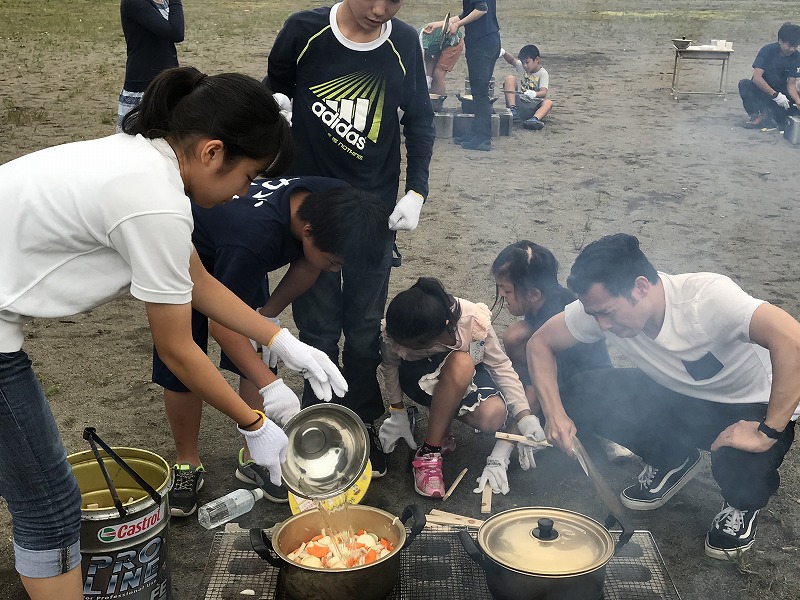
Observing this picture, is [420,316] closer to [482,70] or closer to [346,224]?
[346,224]

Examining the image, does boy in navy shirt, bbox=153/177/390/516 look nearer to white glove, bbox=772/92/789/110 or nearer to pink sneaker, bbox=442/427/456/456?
pink sneaker, bbox=442/427/456/456

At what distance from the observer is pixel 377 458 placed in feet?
13.0

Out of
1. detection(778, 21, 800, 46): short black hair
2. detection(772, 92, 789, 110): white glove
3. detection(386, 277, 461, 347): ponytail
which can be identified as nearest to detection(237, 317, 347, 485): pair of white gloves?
detection(386, 277, 461, 347): ponytail

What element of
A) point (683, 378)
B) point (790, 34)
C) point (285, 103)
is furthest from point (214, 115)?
point (790, 34)

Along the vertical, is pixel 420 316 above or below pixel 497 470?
above

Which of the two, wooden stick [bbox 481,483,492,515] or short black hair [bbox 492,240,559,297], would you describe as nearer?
wooden stick [bbox 481,483,492,515]

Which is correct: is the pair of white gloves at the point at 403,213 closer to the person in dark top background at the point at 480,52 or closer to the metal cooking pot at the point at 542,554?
the metal cooking pot at the point at 542,554

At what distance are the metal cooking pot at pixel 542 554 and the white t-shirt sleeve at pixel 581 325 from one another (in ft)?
3.31

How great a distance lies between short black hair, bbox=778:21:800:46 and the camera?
1067 cm

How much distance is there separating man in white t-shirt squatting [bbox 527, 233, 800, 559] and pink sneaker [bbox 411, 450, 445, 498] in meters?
0.51

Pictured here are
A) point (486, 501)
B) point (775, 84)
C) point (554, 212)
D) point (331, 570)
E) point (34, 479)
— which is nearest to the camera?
point (34, 479)

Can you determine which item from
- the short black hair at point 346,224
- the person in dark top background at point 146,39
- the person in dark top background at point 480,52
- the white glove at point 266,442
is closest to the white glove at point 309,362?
the white glove at point 266,442

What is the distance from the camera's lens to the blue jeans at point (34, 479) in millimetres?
2230

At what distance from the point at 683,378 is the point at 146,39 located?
4.78 m
